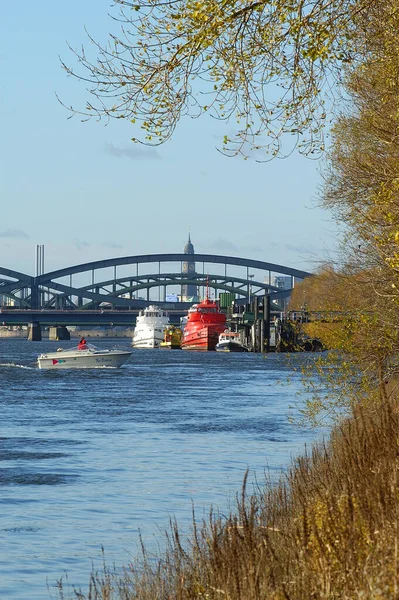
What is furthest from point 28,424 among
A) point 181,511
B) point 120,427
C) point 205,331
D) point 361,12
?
point 205,331

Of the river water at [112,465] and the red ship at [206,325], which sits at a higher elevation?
the red ship at [206,325]

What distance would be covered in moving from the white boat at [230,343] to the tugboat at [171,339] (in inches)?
758

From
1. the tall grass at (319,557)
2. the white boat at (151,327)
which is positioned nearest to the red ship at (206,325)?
the white boat at (151,327)

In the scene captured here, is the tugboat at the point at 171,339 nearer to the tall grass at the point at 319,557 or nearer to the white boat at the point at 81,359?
the white boat at the point at 81,359

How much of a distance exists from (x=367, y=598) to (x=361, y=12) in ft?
28.2

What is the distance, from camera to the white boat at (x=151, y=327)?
17350cm

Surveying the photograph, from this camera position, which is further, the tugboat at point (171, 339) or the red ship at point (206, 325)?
the tugboat at point (171, 339)

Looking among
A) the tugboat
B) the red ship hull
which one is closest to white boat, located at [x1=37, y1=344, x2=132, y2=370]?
the red ship hull

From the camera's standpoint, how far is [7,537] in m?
16.7

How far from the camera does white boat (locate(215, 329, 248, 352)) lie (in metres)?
146

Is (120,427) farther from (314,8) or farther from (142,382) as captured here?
(142,382)

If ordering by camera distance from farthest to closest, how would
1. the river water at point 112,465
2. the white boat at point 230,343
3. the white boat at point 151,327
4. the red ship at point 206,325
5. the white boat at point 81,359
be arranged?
the white boat at point 151,327 < the red ship at point 206,325 < the white boat at point 230,343 < the white boat at point 81,359 < the river water at point 112,465

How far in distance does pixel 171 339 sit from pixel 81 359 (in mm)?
82111

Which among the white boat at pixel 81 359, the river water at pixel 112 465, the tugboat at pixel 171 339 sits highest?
the tugboat at pixel 171 339
